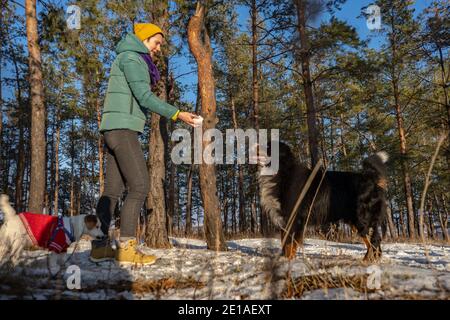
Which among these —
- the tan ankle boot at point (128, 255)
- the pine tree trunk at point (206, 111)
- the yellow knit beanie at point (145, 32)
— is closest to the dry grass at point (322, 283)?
the tan ankle boot at point (128, 255)

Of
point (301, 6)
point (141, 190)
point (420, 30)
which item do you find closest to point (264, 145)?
point (141, 190)

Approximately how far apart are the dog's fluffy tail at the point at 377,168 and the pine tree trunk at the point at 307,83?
581 centimetres

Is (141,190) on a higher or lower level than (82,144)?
lower

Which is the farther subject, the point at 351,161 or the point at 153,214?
→ the point at 351,161

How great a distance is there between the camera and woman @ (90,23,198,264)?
3.10m

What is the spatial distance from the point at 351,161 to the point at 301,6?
12.6 metres

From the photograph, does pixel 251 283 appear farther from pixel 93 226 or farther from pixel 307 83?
pixel 307 83

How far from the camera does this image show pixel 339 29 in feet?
36.0

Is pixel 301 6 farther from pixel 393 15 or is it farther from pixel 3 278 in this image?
pixel 3 278

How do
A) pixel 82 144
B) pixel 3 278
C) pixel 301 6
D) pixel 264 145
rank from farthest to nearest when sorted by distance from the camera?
pixel 82 144 → pixel 301 6 → pixel 264 145 → pixel 3 278

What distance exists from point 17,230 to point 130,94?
1.59 meters

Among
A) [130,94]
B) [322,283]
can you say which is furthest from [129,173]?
[322,283]

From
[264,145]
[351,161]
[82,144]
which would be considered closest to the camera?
[264,145]

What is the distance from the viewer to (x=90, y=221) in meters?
3.52
